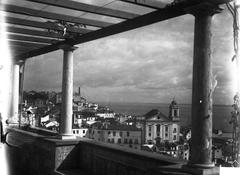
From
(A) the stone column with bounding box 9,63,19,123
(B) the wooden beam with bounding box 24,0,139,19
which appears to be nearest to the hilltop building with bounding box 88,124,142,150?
(A) the stone column with bounding box 9,63,19,123

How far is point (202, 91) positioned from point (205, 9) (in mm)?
1231

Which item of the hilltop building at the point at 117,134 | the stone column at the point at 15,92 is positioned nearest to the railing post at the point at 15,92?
the stone column at the point at 15,92

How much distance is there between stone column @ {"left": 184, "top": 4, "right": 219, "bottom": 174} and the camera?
4.50m

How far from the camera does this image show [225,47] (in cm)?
413

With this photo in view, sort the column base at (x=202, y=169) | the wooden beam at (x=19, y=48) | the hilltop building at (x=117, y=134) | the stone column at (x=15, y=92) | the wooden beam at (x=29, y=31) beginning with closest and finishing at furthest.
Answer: the column base at (x=202, y=169) → the wooden beam at (x=29, y=31) → the wooden beam at (x=19, y=48) → the stone column at (x=15, y=92) → the hilltop building at (x=117, y=134)

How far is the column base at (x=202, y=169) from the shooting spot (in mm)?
4332

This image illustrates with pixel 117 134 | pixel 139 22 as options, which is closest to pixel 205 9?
pixel 139 22

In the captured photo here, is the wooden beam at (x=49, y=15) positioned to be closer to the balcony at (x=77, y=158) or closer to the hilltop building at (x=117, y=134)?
the balcony at (x=77, y=158)

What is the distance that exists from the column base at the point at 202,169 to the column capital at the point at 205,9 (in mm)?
2271

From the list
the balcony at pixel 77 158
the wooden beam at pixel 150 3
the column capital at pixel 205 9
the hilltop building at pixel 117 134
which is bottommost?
the hilltop building at pixel 117 134

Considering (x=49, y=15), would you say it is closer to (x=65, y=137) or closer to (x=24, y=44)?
(x=65, y=137)

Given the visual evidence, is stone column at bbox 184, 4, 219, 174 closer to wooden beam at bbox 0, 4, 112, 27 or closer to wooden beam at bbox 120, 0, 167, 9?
wooden beam at bbox 120, 0, 167, 9

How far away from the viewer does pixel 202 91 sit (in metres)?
4.58

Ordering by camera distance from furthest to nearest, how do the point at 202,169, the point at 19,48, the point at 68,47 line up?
the point at 19,48
the point at 68,47
the point at 202,169
